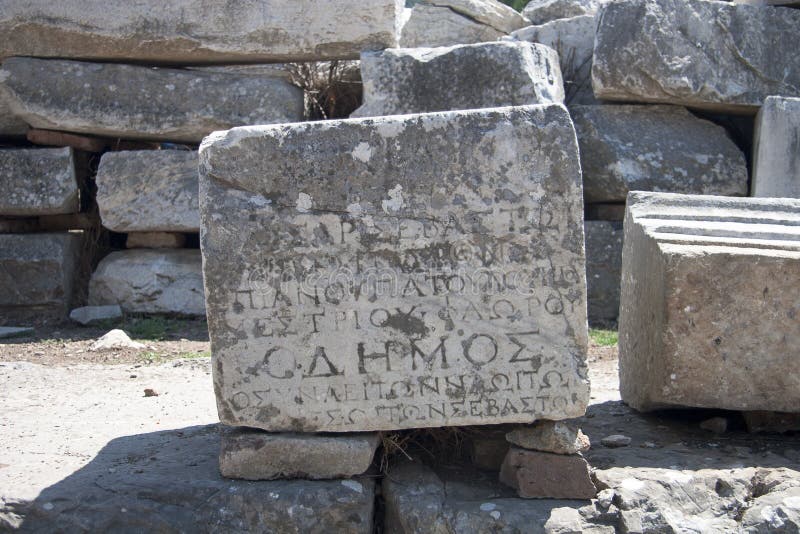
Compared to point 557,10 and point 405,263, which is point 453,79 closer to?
point 557,10

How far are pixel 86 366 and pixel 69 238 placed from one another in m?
1.43

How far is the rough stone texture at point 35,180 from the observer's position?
5457 mm

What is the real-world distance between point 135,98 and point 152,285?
3.66 feet

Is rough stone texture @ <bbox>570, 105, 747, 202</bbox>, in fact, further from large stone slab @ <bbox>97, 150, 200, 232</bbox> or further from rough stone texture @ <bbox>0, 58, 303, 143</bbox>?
large stone slab @ <bbox>97, 150, 200, 232</bbox>

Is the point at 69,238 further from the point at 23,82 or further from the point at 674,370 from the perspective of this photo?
the point at 674,370

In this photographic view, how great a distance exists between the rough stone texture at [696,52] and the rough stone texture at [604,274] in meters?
0.90

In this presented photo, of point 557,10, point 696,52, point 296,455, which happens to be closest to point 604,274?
point 696,52

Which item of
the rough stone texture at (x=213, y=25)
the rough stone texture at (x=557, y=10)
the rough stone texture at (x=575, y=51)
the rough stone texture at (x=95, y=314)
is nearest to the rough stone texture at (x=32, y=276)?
the rough stone texture at (x=95, y=314)

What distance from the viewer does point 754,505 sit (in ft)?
8.67

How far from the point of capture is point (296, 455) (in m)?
2.71

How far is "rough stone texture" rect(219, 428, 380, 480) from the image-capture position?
2705 mm

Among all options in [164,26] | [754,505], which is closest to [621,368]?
[754,505]

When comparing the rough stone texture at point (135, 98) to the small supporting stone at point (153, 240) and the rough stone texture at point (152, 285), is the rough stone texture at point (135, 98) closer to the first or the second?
the small supporting stone at point (153, 240)

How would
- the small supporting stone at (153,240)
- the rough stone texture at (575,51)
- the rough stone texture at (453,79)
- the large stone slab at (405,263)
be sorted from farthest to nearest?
the rough stone texture at (575,51) → the small supporting stone at (153,240) → the rough stone texture at (453,79) → the large stone slab at (405,263)
